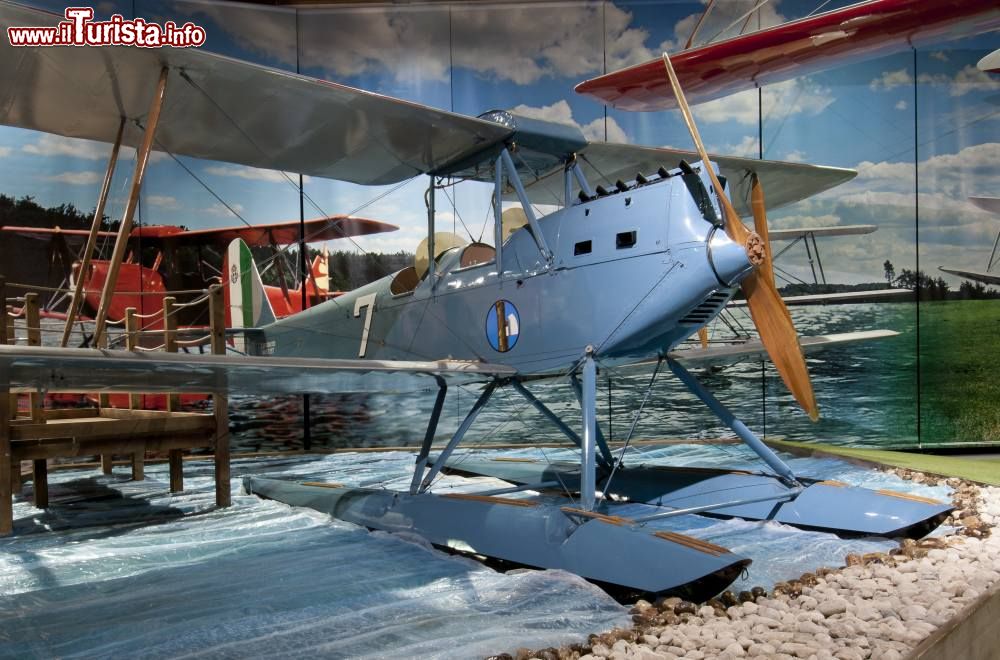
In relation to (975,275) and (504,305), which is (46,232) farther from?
(975,275)

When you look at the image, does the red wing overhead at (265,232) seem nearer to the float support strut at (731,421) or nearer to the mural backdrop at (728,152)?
the mural backdrop at (728,152)

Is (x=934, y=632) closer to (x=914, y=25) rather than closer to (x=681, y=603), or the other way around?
(x=681, y=603)

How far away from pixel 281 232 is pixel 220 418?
14.4 ft

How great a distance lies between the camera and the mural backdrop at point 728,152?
29.7 feet

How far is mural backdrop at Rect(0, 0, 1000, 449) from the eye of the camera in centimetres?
905

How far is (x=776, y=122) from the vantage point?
974 cm

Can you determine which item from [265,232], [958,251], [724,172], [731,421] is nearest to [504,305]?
[731,421]

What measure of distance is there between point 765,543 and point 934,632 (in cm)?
172

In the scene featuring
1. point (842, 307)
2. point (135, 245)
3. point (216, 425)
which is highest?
point (135, 245)

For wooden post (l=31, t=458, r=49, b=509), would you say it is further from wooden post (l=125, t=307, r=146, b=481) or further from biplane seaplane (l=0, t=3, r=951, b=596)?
biplane seaplane (l=0, t=3, r=951, b=596)

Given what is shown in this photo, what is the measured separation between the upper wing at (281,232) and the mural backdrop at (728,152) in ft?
0.43

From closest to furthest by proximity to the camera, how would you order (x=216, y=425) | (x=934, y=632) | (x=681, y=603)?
(x=934, y=632), (x=681, y=603), (x=216, y=425)

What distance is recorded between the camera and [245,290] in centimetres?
865

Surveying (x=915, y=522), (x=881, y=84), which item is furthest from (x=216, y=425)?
(x=881, y=84)
